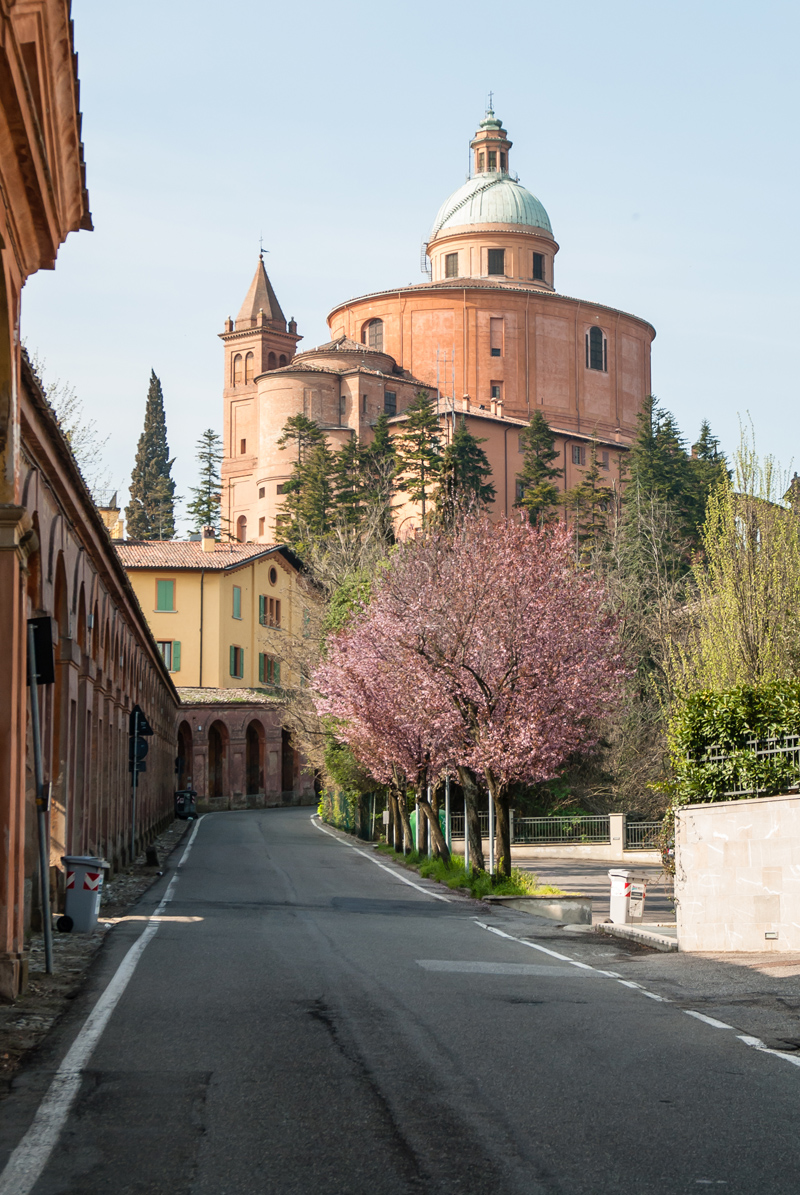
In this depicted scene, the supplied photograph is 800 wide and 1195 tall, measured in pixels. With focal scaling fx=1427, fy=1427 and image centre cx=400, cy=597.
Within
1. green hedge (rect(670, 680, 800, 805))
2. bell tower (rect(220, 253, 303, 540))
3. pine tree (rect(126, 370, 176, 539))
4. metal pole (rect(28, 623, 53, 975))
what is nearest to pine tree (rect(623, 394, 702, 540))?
bell tower (rect(220, 253, 303, 540))

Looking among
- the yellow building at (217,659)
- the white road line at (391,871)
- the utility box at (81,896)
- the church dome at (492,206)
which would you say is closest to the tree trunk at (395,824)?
the white road line at (391,871)

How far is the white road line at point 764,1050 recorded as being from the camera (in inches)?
320

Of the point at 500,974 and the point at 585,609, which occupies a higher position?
the point at 585,609

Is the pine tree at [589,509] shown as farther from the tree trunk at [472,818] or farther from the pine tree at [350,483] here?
the tree trunk at [472,818]

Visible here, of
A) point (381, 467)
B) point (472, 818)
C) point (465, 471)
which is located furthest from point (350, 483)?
point (472, 818)

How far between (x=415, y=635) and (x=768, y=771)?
42.8ft

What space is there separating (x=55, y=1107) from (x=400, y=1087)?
1.68 m

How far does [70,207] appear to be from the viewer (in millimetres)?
12016

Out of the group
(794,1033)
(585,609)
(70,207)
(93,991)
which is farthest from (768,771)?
(585,609)

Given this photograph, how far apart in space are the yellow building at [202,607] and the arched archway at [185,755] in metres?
2.25

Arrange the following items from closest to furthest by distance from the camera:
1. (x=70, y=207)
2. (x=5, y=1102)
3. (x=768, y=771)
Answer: (x=5, y=1102)
(x=70, y=207)
(x=768, y=771)

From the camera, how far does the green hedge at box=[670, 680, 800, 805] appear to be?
16531 millimetres

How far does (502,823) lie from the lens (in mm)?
26016

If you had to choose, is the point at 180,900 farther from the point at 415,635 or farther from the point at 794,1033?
the point at 794,1033
